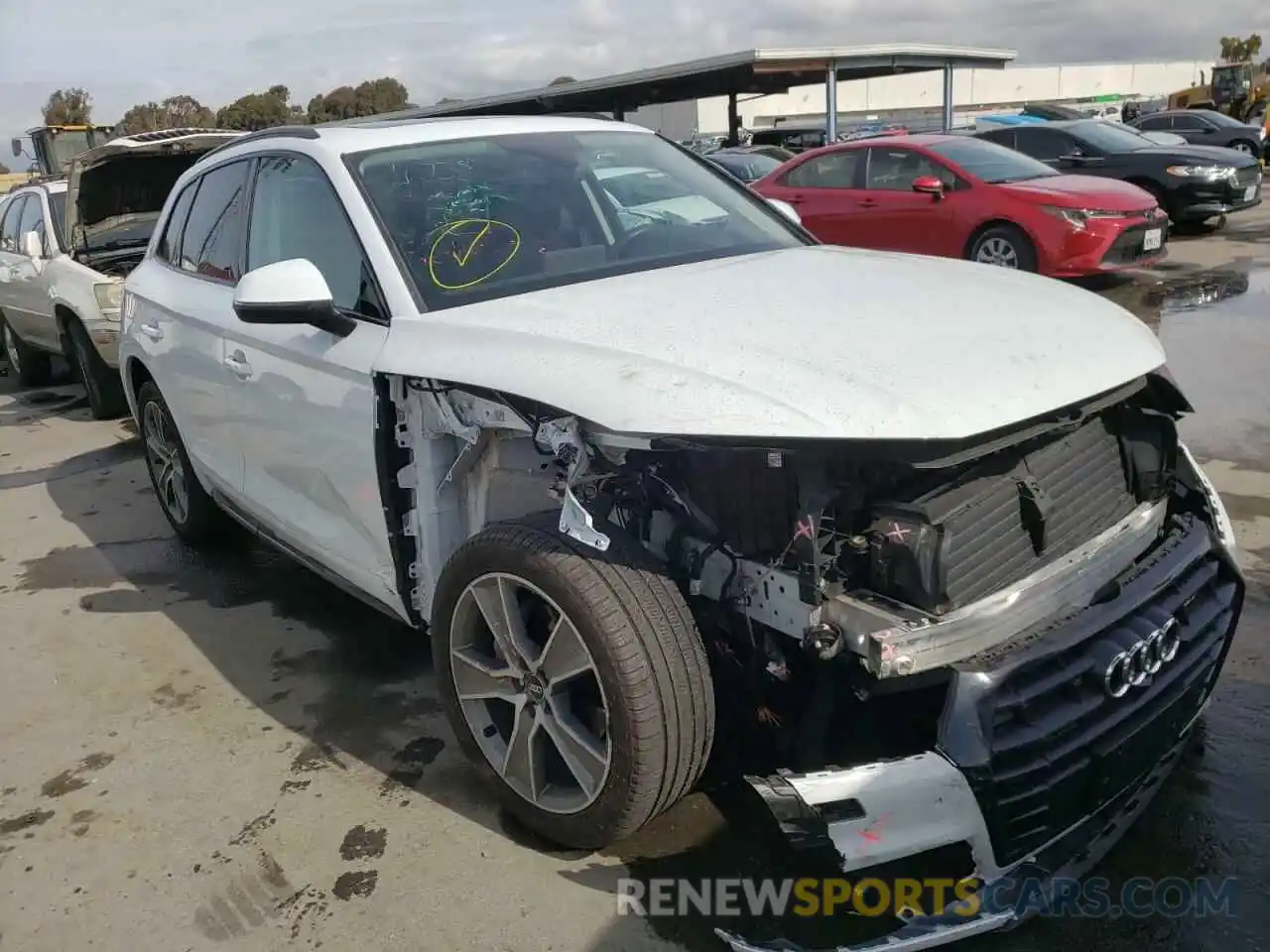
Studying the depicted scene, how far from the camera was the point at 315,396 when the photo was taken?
309 centimetres

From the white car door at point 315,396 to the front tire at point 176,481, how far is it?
1.06m

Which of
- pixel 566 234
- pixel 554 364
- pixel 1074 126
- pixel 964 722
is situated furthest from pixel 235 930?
pixel 1074 126

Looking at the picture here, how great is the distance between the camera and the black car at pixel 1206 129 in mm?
20938

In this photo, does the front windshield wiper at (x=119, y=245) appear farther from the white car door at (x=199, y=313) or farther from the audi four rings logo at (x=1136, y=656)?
the audi four rings logo at (x=1136, y=656)

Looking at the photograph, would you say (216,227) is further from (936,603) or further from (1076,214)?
(1076,214)

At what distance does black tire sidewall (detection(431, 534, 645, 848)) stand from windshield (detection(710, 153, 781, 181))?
12.1 metres

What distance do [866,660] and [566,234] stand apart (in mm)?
1704

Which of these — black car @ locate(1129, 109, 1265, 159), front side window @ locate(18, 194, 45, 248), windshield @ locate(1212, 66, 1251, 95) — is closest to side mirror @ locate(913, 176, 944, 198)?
front side window @ locate(18, 194, 45, 248)

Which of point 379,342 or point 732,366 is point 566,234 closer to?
point 379,342

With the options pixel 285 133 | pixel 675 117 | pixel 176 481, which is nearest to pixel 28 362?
pixel 176 481

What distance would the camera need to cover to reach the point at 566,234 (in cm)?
320

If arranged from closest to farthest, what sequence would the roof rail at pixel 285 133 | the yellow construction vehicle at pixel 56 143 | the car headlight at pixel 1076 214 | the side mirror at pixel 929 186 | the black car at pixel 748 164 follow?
the roof rail at pixel 285 133, the car headlight at pixel 1076 214, the side mirror at pixel 929 186, the black car at pixel 748 164, the yellow construction vehicle at pixel 56 143

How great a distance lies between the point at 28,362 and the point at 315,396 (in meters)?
8.13

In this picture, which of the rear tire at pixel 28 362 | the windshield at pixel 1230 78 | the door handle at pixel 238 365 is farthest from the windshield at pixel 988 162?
the windshield at pixel 1230 78
